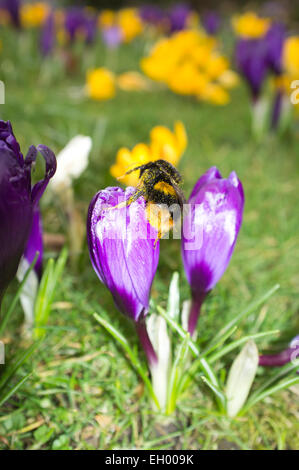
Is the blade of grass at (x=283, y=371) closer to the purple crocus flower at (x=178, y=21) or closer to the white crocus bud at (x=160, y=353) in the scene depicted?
the white crocus bud at (x=160, y=353)

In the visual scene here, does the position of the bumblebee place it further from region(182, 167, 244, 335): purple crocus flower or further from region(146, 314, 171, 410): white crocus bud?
region(146, 314, 171, 410): white crocus bud

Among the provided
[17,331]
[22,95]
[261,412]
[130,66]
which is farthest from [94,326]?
[130,66]

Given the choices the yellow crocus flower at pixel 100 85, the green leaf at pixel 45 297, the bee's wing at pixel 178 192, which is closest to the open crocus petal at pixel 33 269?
the green leaf at pixel 45 297

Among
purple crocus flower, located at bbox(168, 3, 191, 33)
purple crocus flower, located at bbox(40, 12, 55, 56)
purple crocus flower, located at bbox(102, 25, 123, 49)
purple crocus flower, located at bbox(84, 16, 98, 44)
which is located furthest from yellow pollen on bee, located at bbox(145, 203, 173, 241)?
purple crocus flower, located at bbox(168, 3, 191, 33)

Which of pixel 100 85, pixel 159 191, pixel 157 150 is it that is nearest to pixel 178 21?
pixel 100 85

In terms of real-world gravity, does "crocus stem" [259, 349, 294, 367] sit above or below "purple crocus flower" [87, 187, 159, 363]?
below

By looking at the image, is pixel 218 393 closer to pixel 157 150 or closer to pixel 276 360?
pixel 276 360
